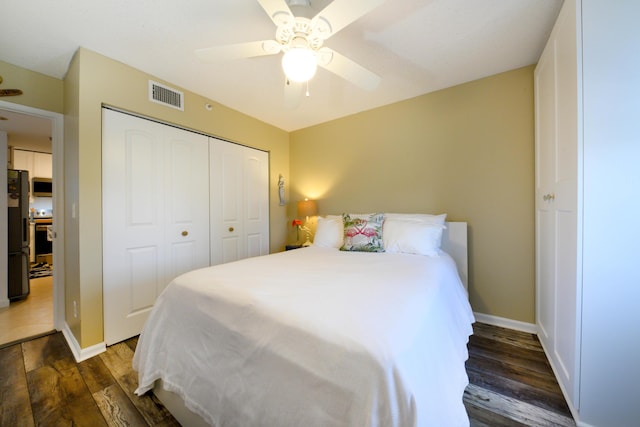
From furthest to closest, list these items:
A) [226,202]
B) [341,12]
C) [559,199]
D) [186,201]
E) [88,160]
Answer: [226,202] → [186,201] → [88,160] → [559,199] → [341,12]

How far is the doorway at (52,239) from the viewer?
2.13m

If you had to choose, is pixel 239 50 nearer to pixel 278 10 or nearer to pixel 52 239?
pixel 278 10

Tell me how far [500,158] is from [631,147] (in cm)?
117

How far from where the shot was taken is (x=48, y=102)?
207cm

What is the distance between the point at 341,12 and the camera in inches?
44.9

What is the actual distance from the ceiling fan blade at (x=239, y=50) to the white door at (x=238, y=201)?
143 centimetres

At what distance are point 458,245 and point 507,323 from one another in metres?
0.80

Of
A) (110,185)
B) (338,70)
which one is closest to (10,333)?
(110,185)

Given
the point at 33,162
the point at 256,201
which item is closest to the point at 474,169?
the point at 256,201

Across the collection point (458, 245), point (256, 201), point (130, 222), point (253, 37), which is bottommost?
point (458, 245)

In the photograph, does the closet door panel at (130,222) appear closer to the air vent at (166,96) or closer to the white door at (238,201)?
the air vent at (166,96)

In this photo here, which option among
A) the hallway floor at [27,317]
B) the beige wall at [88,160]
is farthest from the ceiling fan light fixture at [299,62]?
the hallway floor at [27,317]

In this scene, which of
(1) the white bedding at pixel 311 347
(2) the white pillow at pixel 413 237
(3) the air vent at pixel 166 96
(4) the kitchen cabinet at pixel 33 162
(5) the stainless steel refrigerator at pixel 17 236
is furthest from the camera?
(4) the kitchen cabinet at pixel 33 162

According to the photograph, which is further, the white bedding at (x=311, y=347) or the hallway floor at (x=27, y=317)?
the hallway floor at (x=27, y=317)
